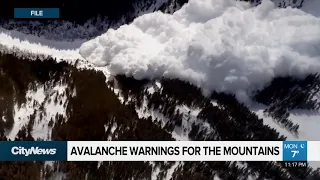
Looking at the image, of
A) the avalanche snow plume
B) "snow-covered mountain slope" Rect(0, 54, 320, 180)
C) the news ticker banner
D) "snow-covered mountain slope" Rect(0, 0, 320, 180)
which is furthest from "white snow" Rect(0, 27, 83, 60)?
the news ticker banner

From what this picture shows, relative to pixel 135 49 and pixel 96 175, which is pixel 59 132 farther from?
pixel 135 49

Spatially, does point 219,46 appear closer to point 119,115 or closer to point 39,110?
point 119,115

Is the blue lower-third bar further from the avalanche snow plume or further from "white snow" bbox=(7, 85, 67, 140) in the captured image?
the avalanche snow plume

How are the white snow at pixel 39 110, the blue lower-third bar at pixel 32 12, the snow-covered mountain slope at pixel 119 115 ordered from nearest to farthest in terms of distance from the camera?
1. the snow-covered mountain slope at pixel 119 115
2. the white snow at pixel 39 110
3. the blue lower-third bar at pixel 32 12

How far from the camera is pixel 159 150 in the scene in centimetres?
753

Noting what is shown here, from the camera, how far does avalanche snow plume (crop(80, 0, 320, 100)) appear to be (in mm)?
10078

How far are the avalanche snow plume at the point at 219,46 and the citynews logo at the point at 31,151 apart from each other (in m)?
3.86

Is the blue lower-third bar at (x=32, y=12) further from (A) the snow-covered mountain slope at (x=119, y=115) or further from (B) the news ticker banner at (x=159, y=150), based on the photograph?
(B) the news ticker banner at (x=159, y=150)

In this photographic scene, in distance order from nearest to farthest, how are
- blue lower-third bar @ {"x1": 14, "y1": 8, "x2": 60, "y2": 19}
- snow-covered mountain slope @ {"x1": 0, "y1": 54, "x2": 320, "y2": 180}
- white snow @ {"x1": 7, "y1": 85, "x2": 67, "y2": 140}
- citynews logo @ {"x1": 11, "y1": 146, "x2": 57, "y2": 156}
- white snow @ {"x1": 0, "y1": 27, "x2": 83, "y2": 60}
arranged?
citynews logo @ {"x1": 11, "y1": 146, "x2": 57, "y2": 156} < snow-covered mountain slope @ {"x1": 0, "y1": 54, "x2": 320, "y2": 180} < white snow @ {"x1": 7, "y1": 85, "x2": 67, "y2": 140} < blue lower-third bar @ {"x1": 14, "y1": 8, "x2": 60, "y2": 19} < white snow @ {"x1": 0, "y1": 27, "x2": 83, "y2": 60}

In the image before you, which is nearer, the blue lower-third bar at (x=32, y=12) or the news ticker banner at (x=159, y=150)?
the news ticker banner at (x=159, y=150)

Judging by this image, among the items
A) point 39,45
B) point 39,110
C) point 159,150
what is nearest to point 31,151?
point 39,110

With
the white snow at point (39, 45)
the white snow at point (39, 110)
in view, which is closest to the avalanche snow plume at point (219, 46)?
the white snow at point (39, 45)

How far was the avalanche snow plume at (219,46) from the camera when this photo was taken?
10.1 meters

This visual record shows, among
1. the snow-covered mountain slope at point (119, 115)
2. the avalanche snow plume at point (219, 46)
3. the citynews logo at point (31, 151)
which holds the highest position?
the avalanche snow plume at point (219, 46)
